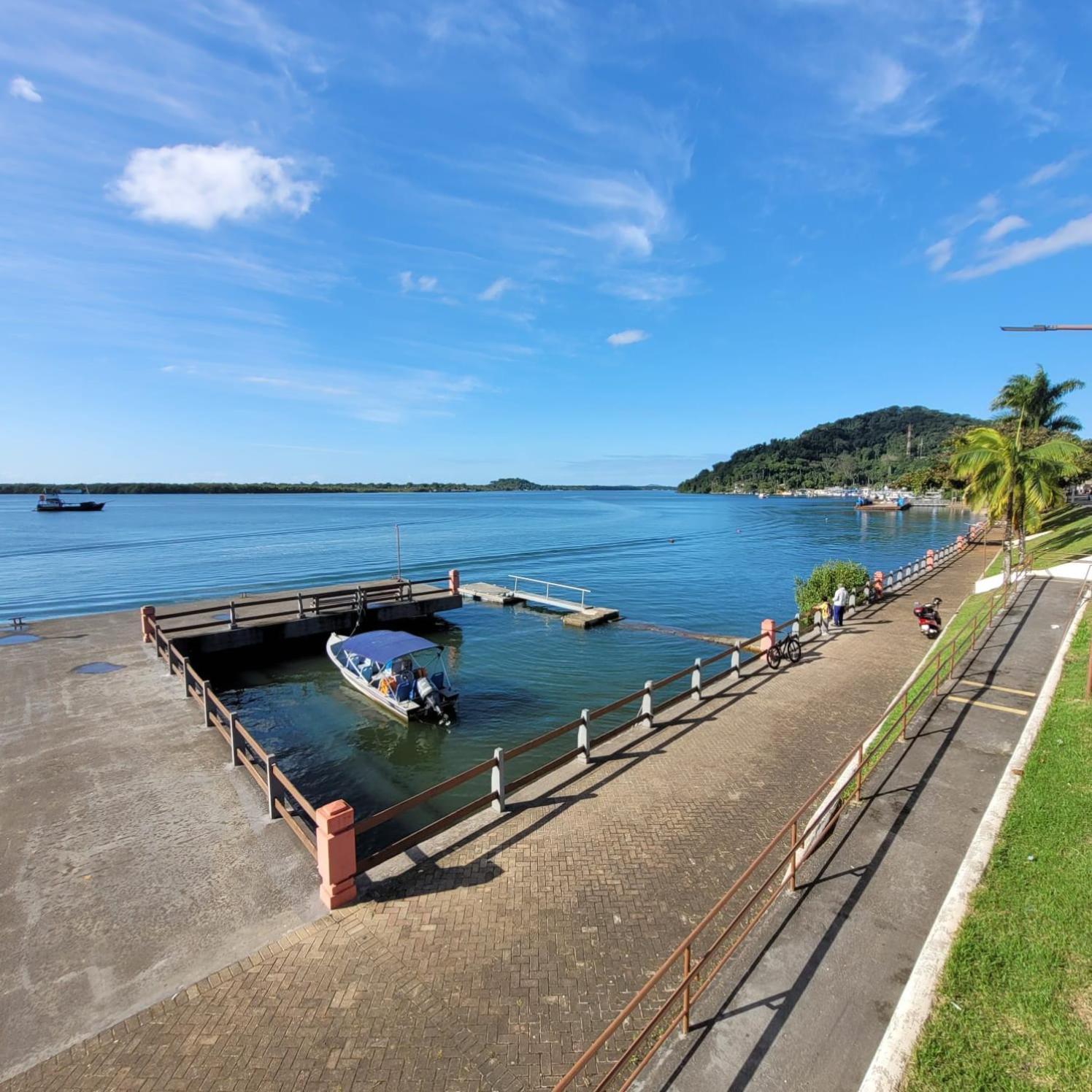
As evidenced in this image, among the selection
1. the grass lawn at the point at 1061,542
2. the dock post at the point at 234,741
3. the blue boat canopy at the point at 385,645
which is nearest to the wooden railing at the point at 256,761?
the dock post at the point at 234,741

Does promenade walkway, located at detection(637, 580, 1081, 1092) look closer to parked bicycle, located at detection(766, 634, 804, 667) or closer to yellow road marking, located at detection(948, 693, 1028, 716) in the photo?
yellow road marking, located at detection(948, 693, 1028, 716)

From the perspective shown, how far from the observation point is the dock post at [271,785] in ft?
31.9

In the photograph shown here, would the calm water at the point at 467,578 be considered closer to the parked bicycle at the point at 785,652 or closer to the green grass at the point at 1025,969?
the parked bicycle at the point at 785,652

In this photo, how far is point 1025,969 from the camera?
623 centimetres

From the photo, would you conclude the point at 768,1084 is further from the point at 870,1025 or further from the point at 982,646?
the point at 982,646

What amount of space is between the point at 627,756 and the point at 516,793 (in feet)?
9.25

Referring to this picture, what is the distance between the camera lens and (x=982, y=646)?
59.2ft

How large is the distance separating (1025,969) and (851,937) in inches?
66.0

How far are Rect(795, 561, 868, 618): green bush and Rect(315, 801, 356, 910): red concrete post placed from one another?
77.1ft

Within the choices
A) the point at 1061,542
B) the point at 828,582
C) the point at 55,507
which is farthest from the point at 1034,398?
the point at 55,507

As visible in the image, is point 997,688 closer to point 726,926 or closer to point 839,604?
point 839,604

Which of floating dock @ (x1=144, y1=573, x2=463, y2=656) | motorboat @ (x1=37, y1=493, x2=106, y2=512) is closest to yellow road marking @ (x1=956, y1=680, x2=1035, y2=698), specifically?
floating dock @ (x1=144, y1=573, x2=463, y2=656)

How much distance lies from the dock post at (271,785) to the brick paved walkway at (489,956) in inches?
113

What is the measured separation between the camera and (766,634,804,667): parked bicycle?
18531 mm
